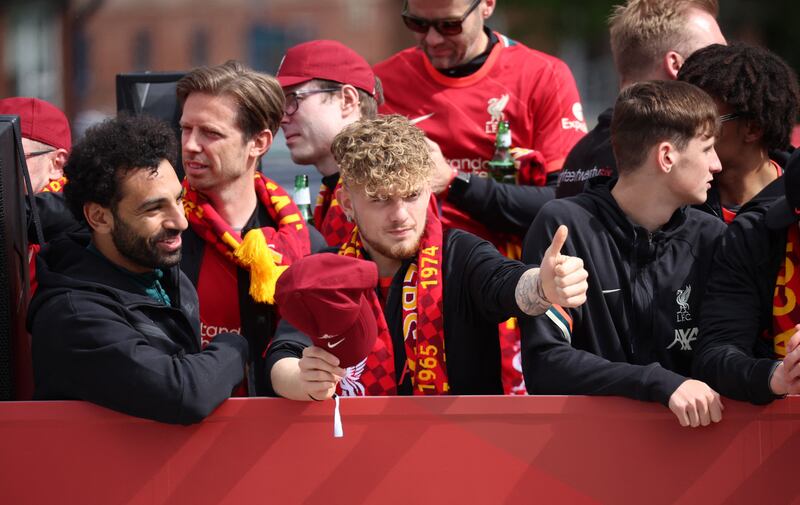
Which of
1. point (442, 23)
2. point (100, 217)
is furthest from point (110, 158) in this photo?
point (442, 23)

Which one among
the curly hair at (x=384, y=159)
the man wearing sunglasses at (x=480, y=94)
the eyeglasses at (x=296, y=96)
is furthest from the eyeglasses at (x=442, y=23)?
the curly hair at (x=384, y=159)

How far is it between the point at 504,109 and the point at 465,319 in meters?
1.52

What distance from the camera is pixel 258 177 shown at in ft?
14.4

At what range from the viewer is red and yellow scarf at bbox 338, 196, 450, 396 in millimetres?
3539

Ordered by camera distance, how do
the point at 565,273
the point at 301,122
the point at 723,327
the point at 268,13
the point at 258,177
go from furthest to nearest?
the point at 268,13 < the point at 301,122 < the point at 258,177 < the point at 723,327 < the point at 565,273

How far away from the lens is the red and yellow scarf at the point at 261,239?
3964 millimetres

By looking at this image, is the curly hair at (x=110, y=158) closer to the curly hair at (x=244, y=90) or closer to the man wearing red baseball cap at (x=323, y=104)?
the curly hair at (x=244, y=90)

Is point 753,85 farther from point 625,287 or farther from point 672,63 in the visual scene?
point 625,287

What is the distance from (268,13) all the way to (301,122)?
1675cm

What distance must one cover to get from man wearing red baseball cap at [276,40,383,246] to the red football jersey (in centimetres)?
33

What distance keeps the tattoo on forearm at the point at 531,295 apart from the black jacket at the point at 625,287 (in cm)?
25

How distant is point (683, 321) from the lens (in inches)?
142

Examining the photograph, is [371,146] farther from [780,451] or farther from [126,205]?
[780,451]

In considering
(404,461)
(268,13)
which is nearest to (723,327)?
(404,461)
